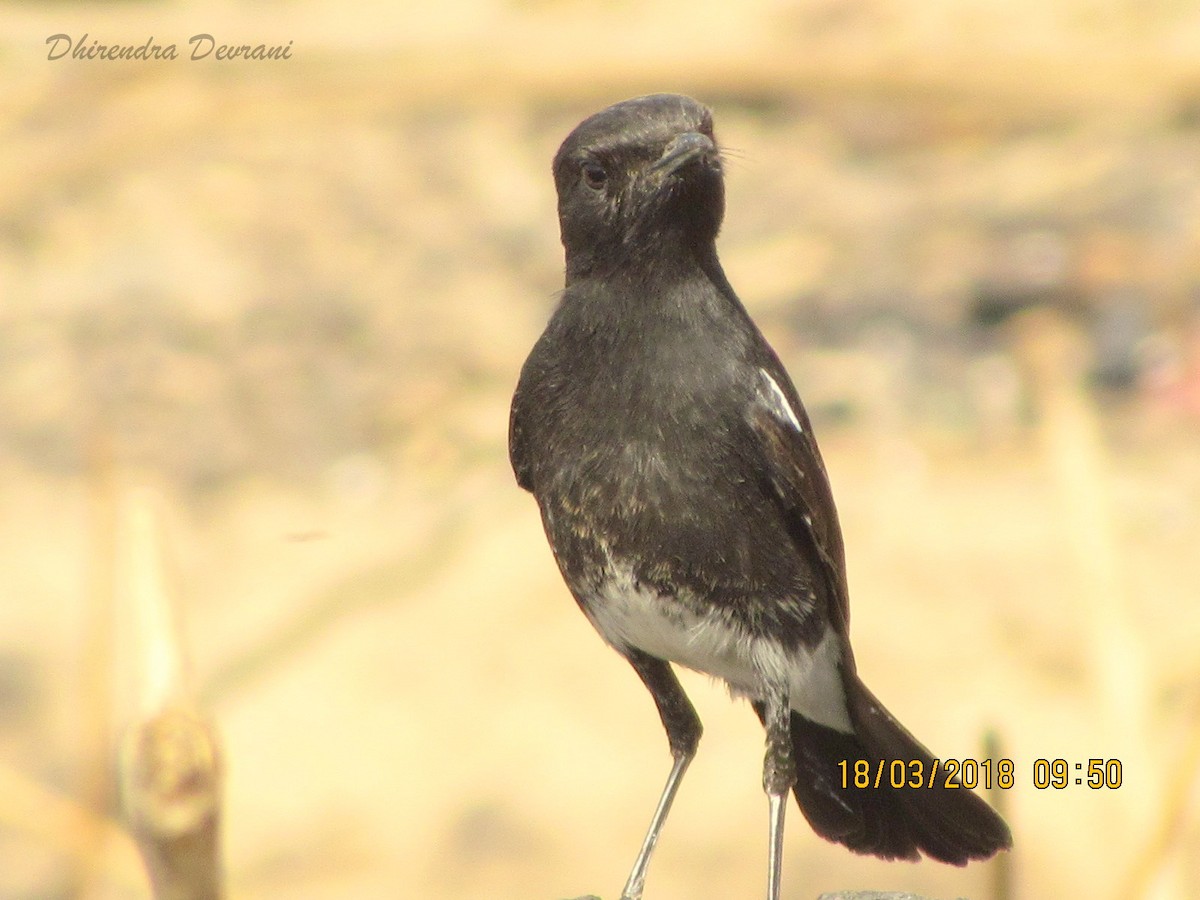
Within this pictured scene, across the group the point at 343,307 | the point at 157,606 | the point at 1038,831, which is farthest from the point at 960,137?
the point at 157,606

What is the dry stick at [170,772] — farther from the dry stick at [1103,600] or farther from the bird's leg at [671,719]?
the dry stick at [1103,600]

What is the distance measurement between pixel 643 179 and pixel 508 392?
405 inches

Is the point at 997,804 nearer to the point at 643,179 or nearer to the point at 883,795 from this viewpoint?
the point at 883,795

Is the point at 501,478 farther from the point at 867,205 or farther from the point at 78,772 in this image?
the point at 867,205

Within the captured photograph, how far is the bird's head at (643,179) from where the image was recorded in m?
4.45

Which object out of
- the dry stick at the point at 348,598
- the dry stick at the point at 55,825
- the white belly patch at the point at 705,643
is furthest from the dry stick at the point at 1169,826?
the dry stick at the point at 348,598

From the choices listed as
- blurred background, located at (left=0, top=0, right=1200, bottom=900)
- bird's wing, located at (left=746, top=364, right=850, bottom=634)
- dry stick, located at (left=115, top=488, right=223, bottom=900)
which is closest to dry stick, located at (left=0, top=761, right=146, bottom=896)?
blurred background, located at (left=0, top=0, right=1200, bottom=900)

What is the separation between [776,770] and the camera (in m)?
4.73

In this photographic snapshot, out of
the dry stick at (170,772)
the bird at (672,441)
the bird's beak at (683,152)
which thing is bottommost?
the dry stick at (170,772)

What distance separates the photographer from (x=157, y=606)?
8.89ft

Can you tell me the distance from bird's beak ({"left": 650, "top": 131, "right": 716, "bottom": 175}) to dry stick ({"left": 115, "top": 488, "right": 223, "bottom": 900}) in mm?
2067

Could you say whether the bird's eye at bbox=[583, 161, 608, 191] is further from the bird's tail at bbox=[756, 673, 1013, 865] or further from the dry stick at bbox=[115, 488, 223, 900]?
the dry stick at bbox=[115, 488, 223, 900]
